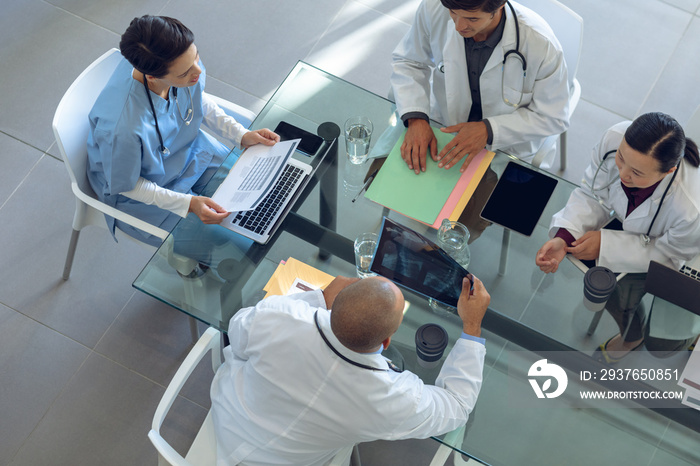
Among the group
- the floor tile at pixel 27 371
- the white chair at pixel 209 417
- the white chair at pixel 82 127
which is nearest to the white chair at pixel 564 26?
the white chair at pixel 209 417

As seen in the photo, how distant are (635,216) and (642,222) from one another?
3 centimetres

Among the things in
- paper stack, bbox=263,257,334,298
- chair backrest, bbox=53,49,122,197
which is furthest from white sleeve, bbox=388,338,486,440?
chair backrest, bbox=53,49,122,197

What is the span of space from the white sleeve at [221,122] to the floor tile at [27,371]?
3.42 ft

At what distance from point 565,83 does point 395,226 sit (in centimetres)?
78

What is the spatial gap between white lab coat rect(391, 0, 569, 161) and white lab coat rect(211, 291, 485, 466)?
0.80 metres

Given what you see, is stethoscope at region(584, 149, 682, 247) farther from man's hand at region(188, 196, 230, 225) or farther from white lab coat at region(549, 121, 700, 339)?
man's hand at region(188, 196, 230, 225)

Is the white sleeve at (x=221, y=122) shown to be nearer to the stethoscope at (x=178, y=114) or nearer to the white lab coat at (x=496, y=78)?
the stethoscope at (x=178, y=114)

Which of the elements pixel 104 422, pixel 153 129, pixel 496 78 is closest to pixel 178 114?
pixel 153 129

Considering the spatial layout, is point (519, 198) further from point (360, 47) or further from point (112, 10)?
point (112, 10)

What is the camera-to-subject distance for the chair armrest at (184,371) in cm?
173

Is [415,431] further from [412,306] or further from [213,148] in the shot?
[213,148]

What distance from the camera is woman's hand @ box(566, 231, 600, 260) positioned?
1.99 metres

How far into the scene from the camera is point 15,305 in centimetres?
267

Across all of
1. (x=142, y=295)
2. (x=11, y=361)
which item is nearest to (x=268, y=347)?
(x=142, y=295)
